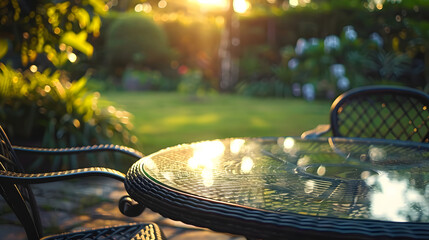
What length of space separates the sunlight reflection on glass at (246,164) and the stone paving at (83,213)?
0.89 meters

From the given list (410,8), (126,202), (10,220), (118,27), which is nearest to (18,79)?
(10,220)

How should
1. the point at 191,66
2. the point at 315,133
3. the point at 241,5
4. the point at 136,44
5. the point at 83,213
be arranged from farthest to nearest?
the point at 191,66
the point at 136,44
the point at 241,5
the point at 83,213
the point at 315,133

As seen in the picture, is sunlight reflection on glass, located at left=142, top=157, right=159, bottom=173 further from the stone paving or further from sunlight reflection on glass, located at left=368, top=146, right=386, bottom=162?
the stone paving

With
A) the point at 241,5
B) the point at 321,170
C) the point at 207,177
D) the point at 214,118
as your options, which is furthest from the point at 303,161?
the point at 241,5

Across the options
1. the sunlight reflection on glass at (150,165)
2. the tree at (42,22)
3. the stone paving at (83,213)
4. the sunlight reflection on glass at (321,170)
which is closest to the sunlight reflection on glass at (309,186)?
the sunlight reflection on glass at (321,170)

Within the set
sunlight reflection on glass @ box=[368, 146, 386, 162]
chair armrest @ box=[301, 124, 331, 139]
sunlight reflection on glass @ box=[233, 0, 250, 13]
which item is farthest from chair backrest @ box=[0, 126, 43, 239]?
sunlight reflection on glass @ box=[233, 0, 250, 13]

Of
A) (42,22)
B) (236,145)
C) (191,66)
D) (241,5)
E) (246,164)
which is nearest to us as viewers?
(246,164)

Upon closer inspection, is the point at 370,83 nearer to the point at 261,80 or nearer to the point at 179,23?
the point at 261,80

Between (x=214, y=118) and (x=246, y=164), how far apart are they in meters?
6.37

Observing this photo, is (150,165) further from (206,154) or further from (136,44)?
(136,44)

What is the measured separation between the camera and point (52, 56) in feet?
13.6

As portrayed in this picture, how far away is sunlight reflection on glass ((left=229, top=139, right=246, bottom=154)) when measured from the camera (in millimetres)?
1853

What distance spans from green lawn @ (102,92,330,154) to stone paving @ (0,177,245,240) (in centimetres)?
132

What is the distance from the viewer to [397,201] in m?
1.10
